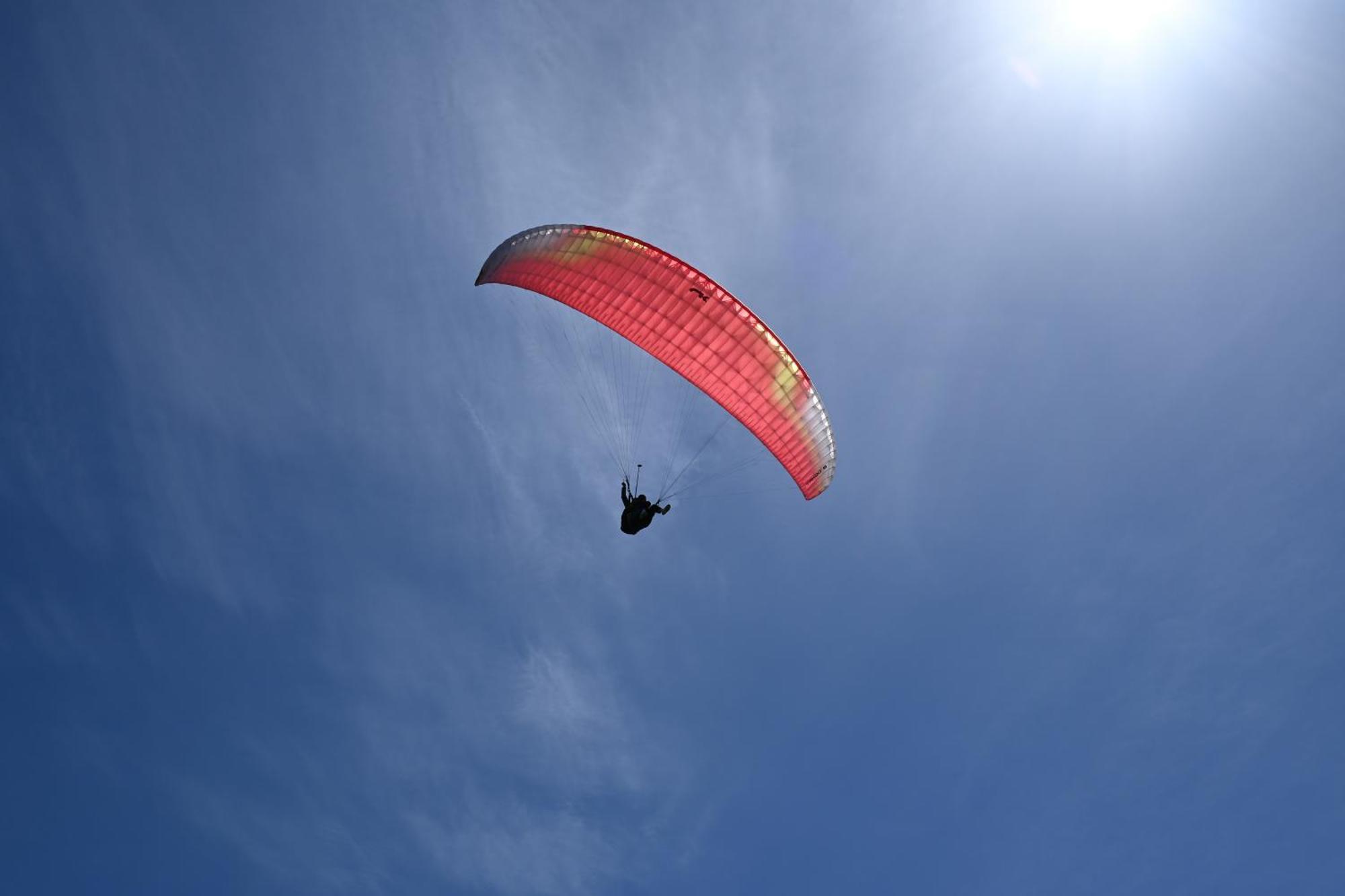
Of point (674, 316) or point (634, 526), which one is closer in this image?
point (674, 316)

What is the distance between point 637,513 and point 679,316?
6518mm

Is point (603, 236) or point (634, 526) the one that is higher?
point (603, 236)

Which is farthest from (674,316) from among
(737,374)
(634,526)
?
(634,526)

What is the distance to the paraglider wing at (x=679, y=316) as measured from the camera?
888 inches

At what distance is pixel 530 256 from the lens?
23156 mm

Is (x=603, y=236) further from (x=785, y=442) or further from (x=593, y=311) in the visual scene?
(x=785, y=442)

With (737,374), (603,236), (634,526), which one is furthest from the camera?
(634,526)

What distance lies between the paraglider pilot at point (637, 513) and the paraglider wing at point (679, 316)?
4.07 m

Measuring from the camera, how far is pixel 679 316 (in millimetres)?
23234

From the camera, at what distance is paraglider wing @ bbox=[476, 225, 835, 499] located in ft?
74.0

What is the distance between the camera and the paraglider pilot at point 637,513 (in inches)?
1016

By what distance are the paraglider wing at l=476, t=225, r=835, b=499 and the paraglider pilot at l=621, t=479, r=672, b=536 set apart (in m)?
4.07

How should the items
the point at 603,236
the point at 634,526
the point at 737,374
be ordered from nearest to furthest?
the point at 603,236
the point at 737,374
the point at 634,526

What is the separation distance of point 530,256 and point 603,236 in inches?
89.3
